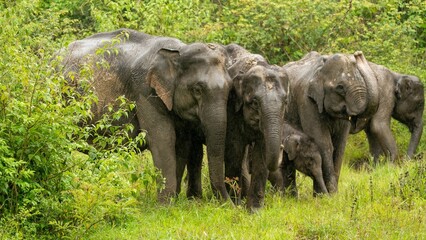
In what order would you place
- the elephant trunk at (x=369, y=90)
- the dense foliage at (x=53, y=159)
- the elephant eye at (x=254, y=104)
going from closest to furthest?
the dense foliage at (x=53, y=159)
the elephant eye at (x=254, y=104)
the elephant trunk at (x=369, y=90)

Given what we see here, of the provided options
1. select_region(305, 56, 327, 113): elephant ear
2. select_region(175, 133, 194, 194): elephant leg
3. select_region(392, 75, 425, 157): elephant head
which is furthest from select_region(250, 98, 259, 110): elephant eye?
select_region(392, 75, 425, 157): elephant head

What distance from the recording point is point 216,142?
1139cm

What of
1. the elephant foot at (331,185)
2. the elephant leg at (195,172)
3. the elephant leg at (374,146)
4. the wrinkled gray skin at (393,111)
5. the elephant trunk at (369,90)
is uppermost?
the elephant trunk at (369,90)

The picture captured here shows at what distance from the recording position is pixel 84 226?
1005 centimetres

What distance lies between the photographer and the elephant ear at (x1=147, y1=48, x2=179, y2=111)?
11.8m

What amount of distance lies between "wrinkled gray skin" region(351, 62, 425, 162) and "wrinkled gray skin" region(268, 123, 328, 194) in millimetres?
3436

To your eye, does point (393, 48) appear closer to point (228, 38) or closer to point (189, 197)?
point (228, 38)

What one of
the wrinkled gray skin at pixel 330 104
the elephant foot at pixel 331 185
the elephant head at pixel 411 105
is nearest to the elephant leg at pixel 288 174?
the wrinkled gray skin at pixel 330 104

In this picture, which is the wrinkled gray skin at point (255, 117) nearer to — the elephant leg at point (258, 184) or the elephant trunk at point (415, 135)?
the elephant leg at point (258, 184)

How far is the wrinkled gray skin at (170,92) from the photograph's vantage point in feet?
37.5

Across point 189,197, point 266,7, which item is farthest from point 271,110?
point 266,7

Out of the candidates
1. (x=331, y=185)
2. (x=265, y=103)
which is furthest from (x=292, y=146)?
(x=265, y=103)

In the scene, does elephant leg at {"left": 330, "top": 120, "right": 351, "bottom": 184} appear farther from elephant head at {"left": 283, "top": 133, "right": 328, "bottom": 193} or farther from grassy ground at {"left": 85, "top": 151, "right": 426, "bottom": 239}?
grassy ground at {"left": 85, "top": 151, "right": 426, "bottom": 239}

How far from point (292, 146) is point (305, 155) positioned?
216 millimetres
